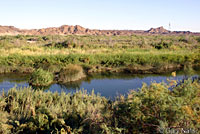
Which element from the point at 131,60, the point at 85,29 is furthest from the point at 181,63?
the point at 85,29

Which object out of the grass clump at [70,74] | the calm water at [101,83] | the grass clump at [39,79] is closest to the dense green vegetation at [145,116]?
the calm water at [101,83]

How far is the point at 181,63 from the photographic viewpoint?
75.6 feet

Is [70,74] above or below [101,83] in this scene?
above

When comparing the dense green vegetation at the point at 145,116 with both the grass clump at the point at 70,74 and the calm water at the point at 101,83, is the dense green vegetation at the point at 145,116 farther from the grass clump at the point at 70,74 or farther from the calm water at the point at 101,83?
the grass clump at the point at 70,74

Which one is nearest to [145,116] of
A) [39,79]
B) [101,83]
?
[39,79]

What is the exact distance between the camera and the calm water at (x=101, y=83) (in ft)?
46.3

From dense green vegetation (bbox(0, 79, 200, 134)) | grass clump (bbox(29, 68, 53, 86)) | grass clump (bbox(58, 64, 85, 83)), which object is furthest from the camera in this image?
grass clump (bbox(58, 64, 85, 83))

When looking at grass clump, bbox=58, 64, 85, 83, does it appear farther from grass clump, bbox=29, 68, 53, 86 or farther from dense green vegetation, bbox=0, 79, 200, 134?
dense green vegetation, bbox=0, 79, 200, 134

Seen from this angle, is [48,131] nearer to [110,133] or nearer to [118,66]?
[110,133]

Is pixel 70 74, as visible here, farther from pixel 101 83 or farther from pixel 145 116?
pixel 145 116

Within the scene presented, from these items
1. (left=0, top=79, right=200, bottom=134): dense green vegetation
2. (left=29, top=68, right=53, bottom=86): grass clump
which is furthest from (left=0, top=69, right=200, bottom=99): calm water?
(left=0, top=79, right=200, bottom=134): dense green vegetation

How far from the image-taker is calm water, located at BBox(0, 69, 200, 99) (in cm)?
1412

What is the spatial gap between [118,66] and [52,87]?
8.63m

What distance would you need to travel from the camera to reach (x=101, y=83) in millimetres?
16359
